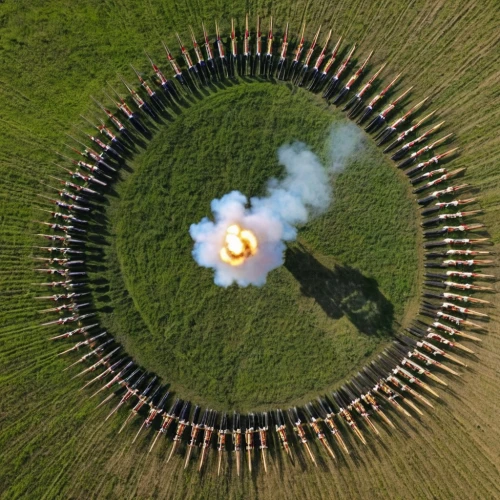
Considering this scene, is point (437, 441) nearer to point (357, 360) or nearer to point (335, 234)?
point (357, 360)

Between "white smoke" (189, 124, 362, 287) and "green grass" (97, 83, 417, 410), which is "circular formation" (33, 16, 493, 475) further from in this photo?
"white smoke" (189, 124, 362, 287)

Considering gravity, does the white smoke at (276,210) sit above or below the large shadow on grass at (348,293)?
above

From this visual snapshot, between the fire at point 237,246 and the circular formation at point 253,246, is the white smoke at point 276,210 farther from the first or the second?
the circular formation at point 253,246

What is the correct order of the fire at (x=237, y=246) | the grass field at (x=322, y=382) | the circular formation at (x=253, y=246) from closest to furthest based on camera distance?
the fire at (x=237, y=246), the circular formation at (x=253, y=246), the grass field at (x=322, y=382)

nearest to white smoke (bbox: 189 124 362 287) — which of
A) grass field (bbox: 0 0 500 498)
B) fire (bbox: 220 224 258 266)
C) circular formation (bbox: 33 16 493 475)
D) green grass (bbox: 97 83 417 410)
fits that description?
fire (bbox: 220 224 258 266)

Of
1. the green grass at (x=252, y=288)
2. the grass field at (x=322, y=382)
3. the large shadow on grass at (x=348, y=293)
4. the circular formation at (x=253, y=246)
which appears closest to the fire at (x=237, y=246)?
the circular formation at (x=253, y=246)
